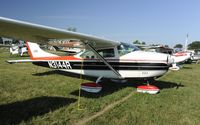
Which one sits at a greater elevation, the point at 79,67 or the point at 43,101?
the point at 79,67

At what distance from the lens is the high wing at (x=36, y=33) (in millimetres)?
3520

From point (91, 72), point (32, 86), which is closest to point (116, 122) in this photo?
point (91, 72)

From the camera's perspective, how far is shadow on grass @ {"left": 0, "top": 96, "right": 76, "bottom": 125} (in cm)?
393

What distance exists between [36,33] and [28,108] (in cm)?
176

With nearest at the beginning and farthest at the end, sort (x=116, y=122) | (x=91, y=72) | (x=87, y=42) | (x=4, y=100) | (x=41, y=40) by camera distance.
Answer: (x=116, y=122) < (x=4, y=100) < (x=41, y=40) < (x=87, y=42) < (x=91, y=72)

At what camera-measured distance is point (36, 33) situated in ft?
14.8

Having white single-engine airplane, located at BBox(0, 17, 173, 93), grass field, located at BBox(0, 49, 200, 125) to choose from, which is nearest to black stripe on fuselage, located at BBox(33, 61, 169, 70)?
white single-engine airplane, located at BBox(0, 17, 173, 93)

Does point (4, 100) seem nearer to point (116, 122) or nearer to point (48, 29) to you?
point (48, 29)

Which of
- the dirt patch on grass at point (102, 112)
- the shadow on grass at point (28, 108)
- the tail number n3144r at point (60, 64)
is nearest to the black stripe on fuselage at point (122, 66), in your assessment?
the tail number n3144r at point (60, 64)

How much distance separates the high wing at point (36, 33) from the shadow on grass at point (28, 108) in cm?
165

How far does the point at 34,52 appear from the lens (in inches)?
353

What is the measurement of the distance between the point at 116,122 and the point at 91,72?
3.43 metres

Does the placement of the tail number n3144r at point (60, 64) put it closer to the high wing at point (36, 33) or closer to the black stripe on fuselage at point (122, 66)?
the black stripe on fuselage at point (122, 66)

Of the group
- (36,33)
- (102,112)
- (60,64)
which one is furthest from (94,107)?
(60,64)
